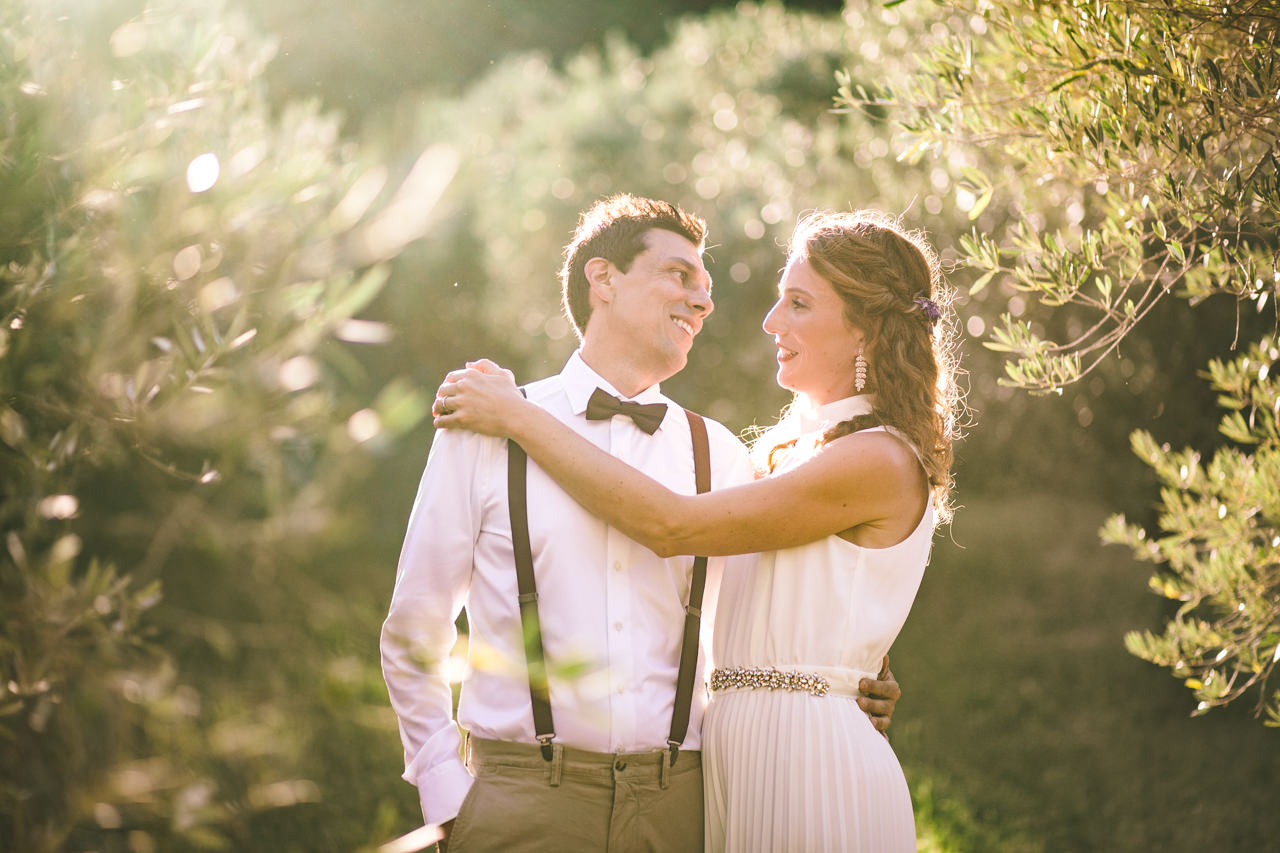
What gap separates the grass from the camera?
7938 millimetres

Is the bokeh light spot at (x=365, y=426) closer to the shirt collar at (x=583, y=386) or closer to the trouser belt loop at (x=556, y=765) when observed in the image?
the trouser belt loop at (x=556, y=765)

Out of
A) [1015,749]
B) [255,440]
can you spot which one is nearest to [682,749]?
[255,440]

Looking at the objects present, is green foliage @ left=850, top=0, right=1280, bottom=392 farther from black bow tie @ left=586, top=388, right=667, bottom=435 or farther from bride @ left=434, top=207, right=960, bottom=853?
black bow tie @ left=586, top=388, right=667, bottom=435

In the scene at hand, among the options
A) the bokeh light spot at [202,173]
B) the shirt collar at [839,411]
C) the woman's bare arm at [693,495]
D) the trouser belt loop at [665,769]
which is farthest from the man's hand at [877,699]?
the bokeh light spot at [202,173]

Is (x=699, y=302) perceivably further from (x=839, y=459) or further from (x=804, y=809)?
(x=804, y=809)

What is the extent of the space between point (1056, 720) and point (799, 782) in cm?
834

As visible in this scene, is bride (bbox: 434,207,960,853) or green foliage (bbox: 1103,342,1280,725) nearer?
bride (bbox: 434,207,960,853)

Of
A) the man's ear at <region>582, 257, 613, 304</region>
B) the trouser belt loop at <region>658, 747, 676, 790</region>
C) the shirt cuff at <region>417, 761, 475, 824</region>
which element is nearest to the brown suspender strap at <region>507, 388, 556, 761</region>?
the shirt cuff at <region>417, 761, 475, 824</region>

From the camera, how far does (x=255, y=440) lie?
1.20 m

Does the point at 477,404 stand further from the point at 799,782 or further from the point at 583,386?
the point at 799,782

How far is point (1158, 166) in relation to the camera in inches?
110

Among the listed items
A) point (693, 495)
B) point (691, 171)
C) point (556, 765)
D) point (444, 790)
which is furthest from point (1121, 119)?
point (691, 171)

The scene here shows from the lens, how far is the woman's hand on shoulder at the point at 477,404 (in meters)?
3.01

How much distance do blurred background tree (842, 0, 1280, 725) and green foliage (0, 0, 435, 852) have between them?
1983 millimetres
